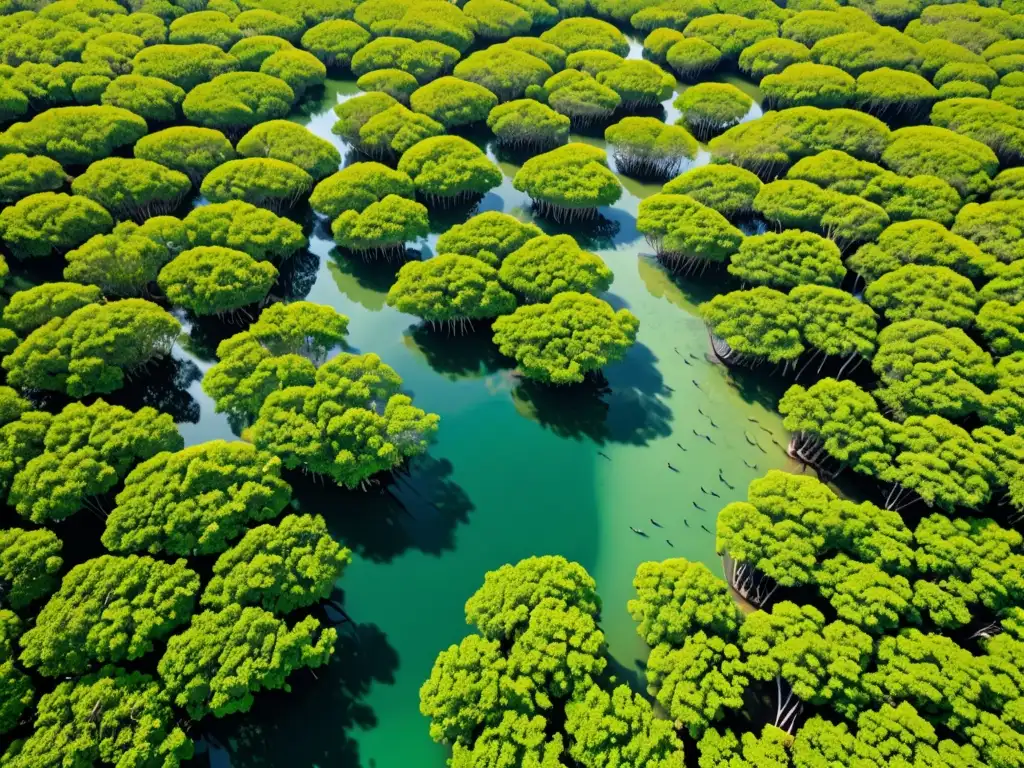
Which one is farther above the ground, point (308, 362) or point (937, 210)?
point (937, 210)

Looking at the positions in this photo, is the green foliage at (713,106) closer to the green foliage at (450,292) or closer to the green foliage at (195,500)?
the green foliage at (450,292)

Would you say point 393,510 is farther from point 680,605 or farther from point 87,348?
point 87,348

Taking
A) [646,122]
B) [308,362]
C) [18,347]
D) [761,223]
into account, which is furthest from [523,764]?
[646,122]

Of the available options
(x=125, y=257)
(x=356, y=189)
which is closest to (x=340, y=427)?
(x=125, y=257)

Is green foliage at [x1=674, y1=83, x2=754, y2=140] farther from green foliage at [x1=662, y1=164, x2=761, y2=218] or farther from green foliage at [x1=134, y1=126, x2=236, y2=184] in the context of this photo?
green foliage at [x1=134, y1=126, x2=236, y2=184]

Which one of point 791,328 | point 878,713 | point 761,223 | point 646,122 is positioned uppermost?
point 646,122

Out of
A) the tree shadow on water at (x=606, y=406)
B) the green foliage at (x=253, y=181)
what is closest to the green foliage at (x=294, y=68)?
the green foliage at (x=253, y=181)

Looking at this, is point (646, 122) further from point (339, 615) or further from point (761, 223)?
point (339, 615)
